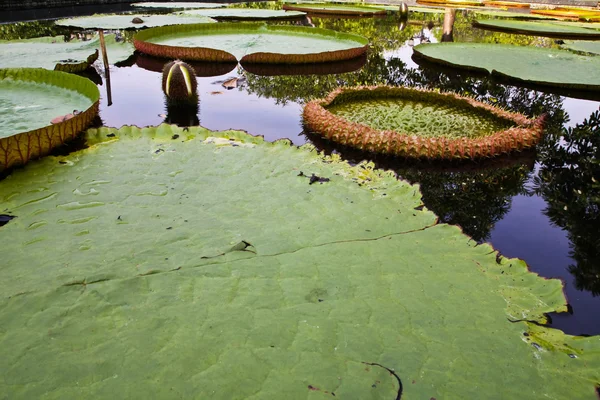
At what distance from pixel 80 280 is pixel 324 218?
2.57 feet

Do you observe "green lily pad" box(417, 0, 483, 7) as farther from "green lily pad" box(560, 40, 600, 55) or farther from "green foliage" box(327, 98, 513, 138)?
"green foliage" box(327, 98, 513, 138)

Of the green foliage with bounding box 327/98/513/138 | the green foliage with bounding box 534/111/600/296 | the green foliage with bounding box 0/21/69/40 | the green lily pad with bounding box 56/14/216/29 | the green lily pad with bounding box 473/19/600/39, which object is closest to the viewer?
the green foliage with bounding box 534/111/600/296

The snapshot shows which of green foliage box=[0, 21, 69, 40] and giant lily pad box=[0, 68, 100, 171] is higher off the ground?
green foliage box=[0, 21, 69, 40]

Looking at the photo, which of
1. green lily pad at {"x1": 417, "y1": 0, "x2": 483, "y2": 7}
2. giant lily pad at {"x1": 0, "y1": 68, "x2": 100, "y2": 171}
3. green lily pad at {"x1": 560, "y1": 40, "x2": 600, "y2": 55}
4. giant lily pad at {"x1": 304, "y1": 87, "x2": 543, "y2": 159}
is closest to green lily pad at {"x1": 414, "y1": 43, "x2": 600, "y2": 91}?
green lily pad at {"x1": 560, "y1": 40, "x2": 600, "y2": 55}

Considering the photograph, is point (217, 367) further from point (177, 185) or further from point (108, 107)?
point (108, 107)

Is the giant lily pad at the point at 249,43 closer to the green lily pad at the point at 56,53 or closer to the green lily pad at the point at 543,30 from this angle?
the green lily pad at the point at 56,53

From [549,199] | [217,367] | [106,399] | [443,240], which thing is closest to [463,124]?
[549,199]

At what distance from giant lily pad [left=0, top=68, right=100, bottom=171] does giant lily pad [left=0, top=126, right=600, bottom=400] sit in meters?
0.11

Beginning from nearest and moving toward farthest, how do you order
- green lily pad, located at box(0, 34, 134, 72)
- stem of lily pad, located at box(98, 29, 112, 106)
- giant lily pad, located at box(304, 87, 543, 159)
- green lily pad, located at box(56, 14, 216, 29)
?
giant lily pad, located at box(304, 87, 543, 159), stem of lily pad, located at box(98, 29, 112, 106), green lily pad, located at box(0, 34, 134, 72), green lily pad, located at box(56, 14, 216, 29)

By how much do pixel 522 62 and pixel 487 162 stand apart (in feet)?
10.3

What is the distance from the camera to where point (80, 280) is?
1077 mm

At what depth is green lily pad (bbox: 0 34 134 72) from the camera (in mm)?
3650

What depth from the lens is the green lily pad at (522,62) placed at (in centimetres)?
401

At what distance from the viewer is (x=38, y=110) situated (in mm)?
2199
